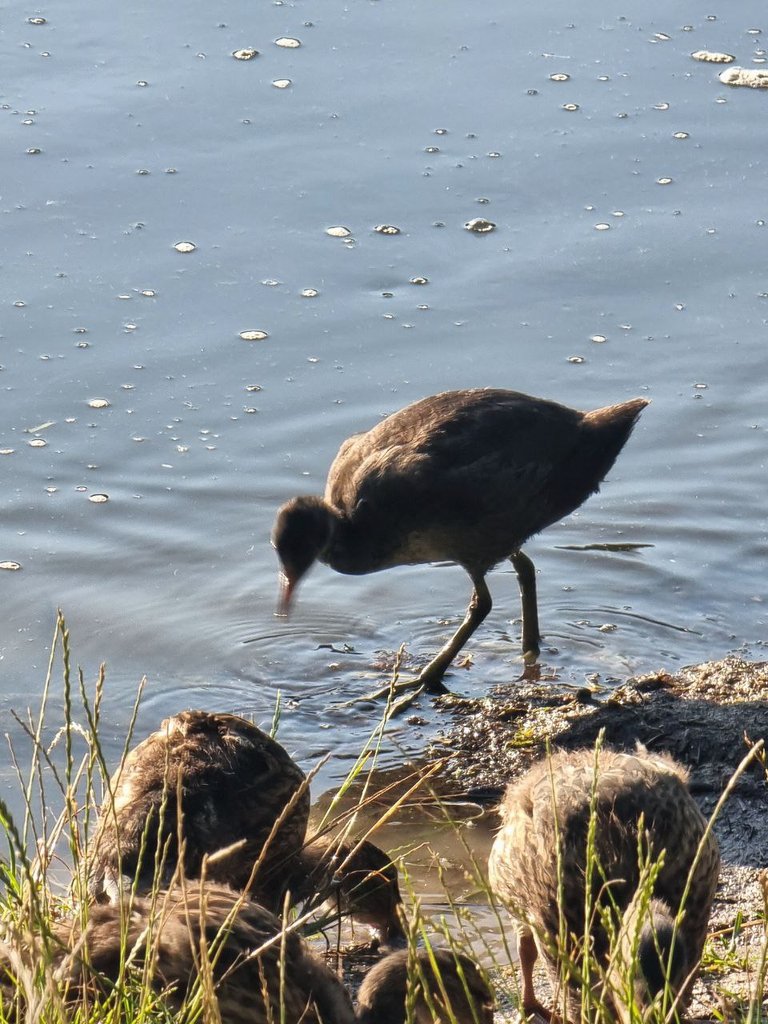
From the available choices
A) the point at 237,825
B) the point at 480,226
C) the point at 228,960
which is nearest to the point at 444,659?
the point at 237,825

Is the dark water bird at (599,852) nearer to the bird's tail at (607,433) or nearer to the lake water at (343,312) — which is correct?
the lake water at (343,312)

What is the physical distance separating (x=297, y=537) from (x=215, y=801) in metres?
2.54

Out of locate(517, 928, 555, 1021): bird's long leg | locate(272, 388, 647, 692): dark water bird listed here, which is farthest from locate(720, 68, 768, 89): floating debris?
locate(517, 928, 555, 1021): bird's long leg

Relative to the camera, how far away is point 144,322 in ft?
30.9

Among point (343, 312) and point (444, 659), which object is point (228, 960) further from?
point (343, 312)

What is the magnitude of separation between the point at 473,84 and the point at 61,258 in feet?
11.8

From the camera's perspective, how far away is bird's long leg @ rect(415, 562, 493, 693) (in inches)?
286

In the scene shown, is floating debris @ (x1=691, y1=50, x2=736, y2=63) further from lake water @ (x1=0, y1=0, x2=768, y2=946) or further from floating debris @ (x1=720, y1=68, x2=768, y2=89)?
floating debris @ (x1=720, y1=68, x2=768, y2=89)

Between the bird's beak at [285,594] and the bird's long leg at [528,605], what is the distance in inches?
43.6

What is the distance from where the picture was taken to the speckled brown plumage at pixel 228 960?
3.92 m

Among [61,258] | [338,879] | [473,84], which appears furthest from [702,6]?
[338,879]

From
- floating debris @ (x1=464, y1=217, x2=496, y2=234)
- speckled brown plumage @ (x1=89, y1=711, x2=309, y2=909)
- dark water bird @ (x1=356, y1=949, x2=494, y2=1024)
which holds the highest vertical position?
floating debris @ (x1=464, y1=217, x2=496, y2=234)

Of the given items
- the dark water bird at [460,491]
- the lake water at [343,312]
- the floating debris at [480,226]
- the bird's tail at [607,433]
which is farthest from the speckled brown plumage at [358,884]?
the floating debris at [480,226]

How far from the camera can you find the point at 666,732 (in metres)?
6.36
